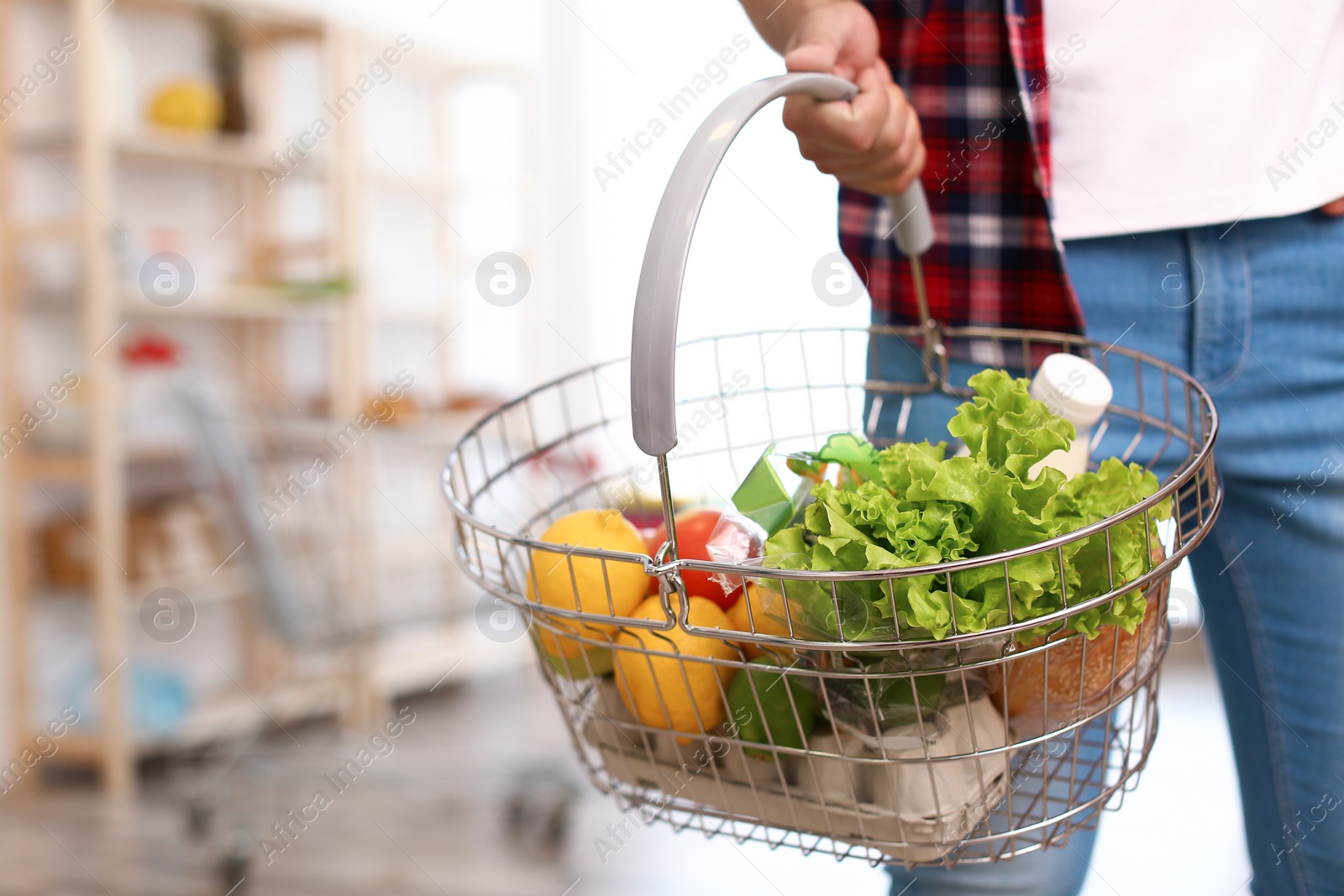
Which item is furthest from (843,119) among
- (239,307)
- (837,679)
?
(239,307)

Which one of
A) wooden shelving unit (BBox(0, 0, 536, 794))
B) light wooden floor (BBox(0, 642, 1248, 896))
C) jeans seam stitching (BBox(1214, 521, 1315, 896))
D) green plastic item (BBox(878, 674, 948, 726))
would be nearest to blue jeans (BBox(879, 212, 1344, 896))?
jeans seam stitching (BBox(1214, 521, 1315, 896))

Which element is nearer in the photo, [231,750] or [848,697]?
[848,697]

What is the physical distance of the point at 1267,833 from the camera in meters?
0.71

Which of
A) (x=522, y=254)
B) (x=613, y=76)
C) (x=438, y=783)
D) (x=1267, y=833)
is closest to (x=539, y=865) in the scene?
(x=438, y=783)

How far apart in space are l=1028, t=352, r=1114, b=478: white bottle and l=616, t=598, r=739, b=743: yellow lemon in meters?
0.20

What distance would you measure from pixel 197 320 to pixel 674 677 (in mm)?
2350

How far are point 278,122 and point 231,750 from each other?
4.95ft

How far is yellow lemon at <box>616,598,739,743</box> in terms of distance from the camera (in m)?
0.48

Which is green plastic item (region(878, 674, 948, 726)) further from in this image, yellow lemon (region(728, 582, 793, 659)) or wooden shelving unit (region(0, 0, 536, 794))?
wooden shelving unit (region(0, 0, 536, 794))

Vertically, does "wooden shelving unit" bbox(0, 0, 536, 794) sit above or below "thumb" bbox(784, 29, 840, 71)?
below

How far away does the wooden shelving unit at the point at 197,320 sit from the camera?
209cm

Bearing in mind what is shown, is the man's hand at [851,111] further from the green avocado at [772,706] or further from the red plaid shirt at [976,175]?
the green avocado at [772,706]

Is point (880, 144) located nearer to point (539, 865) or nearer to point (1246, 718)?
point (1246, 718)

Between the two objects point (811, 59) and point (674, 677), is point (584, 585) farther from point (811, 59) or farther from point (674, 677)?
point (811, 59)
